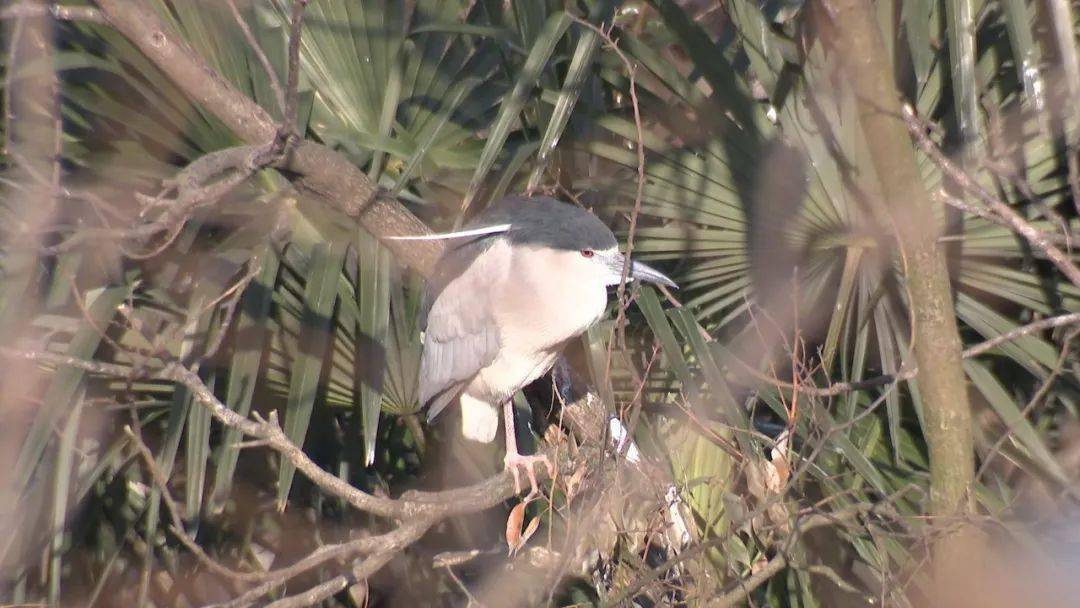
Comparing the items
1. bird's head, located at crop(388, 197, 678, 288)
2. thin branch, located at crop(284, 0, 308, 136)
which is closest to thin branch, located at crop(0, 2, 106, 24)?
thin branch, located at crop(284, 0, 308, 136)

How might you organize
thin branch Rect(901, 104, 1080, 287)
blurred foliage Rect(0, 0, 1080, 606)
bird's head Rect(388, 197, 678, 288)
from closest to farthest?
thin branch Rect(901, 104, 1080, 287), blurred foliage Rect(0, 0, 1080, 606), bird's head Rect(388, 197, 678, 288)

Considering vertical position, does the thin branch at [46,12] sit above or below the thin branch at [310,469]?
above

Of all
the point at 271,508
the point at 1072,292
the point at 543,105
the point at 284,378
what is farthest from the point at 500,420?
the point at 1072,292

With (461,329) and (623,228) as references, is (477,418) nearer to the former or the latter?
(461,329)

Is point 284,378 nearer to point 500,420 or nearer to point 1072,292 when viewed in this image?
point 500,420

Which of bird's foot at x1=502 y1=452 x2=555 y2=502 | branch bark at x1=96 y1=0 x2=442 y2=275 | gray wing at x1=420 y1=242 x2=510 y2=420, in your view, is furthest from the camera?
gray wing at x1=420 y1=242 x2=510 y2=420

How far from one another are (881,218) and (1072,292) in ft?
1.56

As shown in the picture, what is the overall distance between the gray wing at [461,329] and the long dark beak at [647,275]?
1.32 ft

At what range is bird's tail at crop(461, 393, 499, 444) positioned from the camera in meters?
2.93

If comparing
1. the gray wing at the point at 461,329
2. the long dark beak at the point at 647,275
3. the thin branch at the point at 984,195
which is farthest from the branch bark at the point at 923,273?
the gray wing at the point at 461,329

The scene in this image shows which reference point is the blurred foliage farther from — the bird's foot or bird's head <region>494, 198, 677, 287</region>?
the bird's foot

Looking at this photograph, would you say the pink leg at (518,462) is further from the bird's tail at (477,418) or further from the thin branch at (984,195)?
the thin branch at (984,195)

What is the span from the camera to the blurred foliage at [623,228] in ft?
7.68

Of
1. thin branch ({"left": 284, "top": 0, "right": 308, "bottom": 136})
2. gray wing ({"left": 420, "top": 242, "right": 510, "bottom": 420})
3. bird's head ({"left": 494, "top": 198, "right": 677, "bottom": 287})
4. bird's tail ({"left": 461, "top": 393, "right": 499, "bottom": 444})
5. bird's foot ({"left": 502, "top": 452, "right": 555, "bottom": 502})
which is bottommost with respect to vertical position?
bird's foot ({"left": 502, "top": 452, "right": 555, "bottom": 502})
